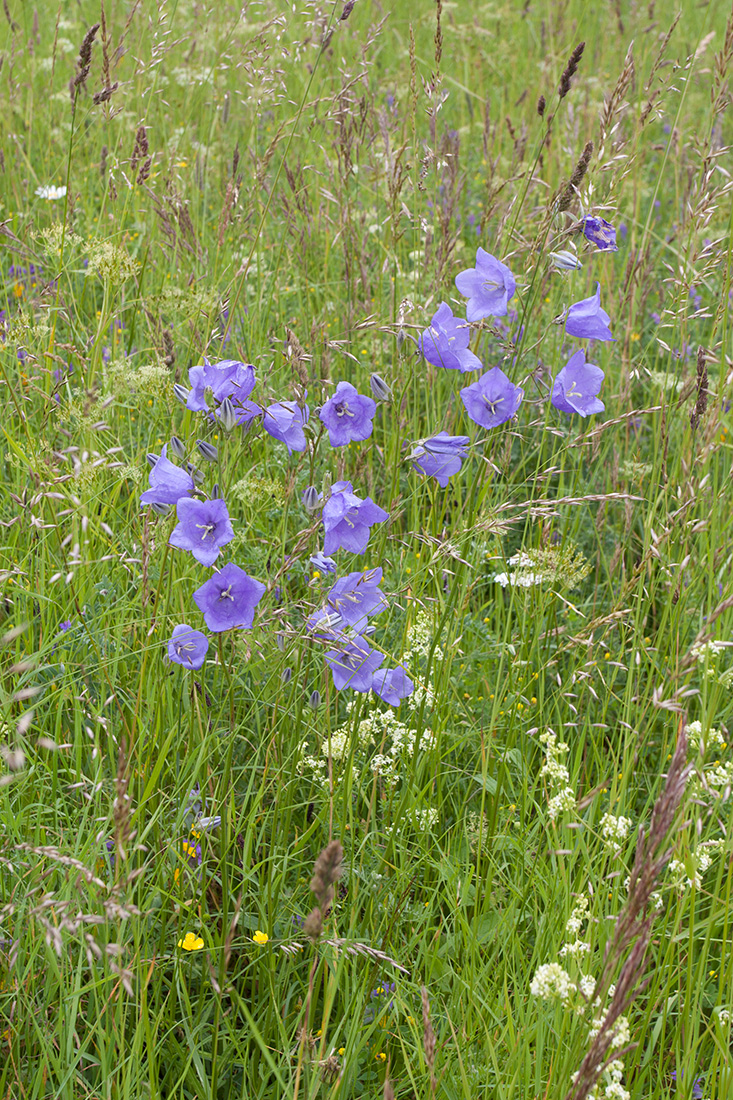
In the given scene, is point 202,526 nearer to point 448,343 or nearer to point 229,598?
point 229,598

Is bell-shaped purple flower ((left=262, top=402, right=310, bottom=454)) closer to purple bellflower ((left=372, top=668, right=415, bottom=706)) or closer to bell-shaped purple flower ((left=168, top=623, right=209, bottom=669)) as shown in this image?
bell-shaped purple flower ((left=168, top=623, right=209, bottom=669))

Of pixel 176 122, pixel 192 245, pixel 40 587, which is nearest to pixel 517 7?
pixel 176 122

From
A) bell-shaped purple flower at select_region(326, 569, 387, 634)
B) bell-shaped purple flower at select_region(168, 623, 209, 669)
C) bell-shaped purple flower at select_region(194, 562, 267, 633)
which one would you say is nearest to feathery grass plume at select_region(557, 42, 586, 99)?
bell-shaped purple flower at select_region(326, 569, 387, 634)

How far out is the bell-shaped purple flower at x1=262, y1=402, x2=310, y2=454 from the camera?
160cm

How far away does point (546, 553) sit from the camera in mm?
1894

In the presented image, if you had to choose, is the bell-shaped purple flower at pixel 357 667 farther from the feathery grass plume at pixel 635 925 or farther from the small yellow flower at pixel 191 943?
the feathery grass plume at pixel 635 925

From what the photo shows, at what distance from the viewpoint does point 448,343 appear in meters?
1.84

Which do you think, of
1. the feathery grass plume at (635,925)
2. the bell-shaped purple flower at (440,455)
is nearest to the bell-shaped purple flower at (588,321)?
the bell-shaped purple flower at (440,455)

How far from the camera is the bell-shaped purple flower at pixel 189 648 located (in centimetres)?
164

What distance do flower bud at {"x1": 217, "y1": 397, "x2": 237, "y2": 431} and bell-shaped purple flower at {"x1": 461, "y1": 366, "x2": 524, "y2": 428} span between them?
49 cm

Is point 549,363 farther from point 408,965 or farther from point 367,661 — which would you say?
point 408,965

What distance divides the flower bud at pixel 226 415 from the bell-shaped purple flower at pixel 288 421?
0.20ft

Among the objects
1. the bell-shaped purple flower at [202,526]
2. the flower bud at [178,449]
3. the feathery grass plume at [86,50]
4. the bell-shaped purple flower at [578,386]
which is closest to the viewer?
the bell-shaped purple flower at [202,526]

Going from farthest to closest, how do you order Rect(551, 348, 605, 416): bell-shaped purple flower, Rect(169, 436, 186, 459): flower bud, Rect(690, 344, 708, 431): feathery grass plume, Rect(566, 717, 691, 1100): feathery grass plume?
Rect(551, 348, 605, 416): bell-shaped purple flower → Rect(690, 344, 708, 431): feathery grass plume → Rect(169, 436, 186, 459): flower bud → Rect(566, 717, 691, 1100): feathery grass plume
